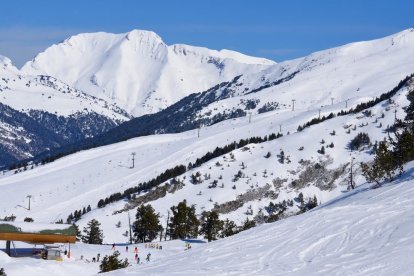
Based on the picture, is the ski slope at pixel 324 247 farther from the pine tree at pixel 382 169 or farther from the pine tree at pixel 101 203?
the pine tree at pixel 101 203

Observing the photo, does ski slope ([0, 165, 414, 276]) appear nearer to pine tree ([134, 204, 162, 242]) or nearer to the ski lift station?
the ski lift station

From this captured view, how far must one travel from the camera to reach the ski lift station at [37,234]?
6912 centimetres

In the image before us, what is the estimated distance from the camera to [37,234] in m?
71.4

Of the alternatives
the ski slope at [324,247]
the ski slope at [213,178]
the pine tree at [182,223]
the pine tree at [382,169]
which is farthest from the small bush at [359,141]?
the ski slope at [324,247]

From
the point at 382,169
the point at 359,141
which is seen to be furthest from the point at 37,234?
the point at 359,141

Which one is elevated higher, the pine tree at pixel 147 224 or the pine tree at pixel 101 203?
the pine tree at pixel 101 203

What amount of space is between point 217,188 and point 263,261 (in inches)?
4212

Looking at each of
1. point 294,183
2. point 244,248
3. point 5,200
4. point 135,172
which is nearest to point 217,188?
point 294,183

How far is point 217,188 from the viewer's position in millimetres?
138125

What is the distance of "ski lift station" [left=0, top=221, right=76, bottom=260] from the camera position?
6912 centimetres

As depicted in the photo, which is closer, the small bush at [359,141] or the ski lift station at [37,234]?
the ski lift station at [37,234]

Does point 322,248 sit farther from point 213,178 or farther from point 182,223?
point 213,178

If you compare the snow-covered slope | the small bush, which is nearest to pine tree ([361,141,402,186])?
the snow-covered slope

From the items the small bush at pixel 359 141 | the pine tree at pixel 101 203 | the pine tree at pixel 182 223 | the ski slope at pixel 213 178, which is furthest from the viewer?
the small bush at pixel 359 141
